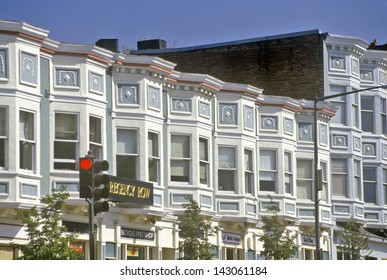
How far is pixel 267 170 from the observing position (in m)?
25.7

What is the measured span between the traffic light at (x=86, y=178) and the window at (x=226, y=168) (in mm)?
8119

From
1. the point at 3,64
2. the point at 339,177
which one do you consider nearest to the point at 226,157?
the point at 339,177

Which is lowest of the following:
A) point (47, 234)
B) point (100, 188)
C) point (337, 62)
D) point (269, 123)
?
point (47, 234)

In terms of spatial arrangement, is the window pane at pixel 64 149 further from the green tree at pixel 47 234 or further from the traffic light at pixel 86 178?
the traffic light at pixel 86 178

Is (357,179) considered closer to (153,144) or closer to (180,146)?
(180,146)

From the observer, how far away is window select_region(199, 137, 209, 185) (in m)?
24.6

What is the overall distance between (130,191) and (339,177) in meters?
4.14

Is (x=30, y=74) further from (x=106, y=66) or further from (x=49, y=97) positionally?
(x=106, y=66)

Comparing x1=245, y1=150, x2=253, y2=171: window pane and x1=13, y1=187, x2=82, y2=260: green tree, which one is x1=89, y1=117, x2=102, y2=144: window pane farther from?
x1=245, y1=150, x2=253, y2=171: window pane

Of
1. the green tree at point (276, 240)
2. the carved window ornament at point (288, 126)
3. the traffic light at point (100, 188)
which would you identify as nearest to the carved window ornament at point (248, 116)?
the carved window ornament at point (288, 126)

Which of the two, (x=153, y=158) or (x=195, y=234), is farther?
(x=153, y=158)

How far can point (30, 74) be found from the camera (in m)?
20.4

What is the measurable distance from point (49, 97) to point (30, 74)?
2.56 ft

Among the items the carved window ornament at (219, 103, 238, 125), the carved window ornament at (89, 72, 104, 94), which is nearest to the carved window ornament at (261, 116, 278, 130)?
the carved window ornament at (219, 103, 238, 125)
